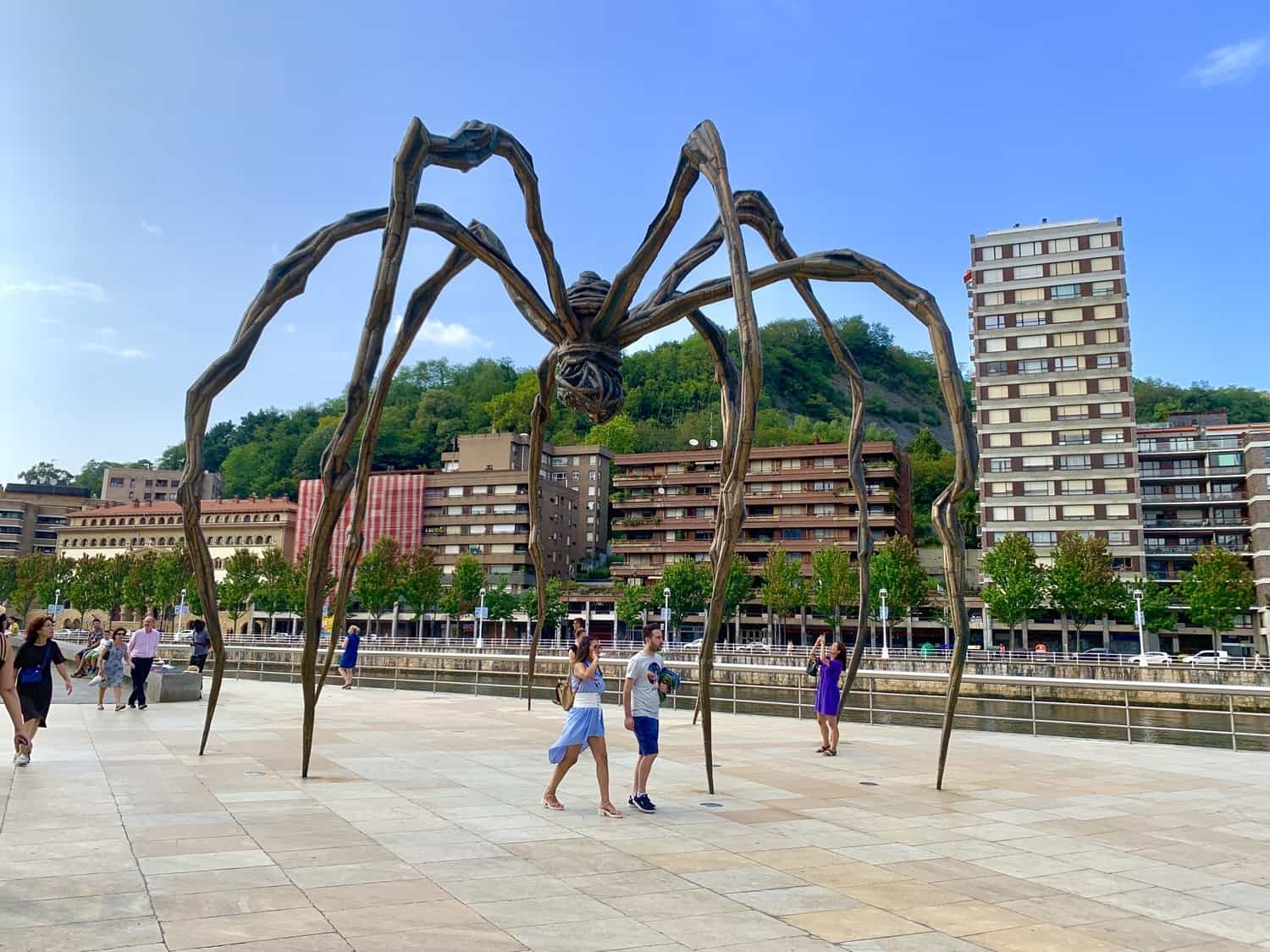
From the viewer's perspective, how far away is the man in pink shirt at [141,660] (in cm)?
1448

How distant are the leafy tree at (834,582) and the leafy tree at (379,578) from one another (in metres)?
31.5

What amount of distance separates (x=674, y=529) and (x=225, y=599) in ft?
120

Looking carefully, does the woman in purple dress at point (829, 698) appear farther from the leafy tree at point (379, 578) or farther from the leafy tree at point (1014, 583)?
the leafy tree at point (379, 578)

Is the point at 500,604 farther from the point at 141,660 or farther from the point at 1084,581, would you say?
the point at 141,660

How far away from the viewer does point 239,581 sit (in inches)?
2830

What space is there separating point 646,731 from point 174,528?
9780 centimetres

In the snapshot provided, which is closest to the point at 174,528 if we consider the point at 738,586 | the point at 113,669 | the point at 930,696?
the point at 738,586

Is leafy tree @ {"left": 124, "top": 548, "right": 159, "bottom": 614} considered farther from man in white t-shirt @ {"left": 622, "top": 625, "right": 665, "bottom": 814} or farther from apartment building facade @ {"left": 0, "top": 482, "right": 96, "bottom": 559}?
man in white t-shirt @ {"left": 622, "top": 625, "right": 665, "bottom": 814}

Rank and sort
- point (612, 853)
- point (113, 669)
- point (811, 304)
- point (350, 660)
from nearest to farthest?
point (612, 853), point (811, 304), point (113, 669), point (350, 660)

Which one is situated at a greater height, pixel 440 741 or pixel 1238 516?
pixel 1238 516

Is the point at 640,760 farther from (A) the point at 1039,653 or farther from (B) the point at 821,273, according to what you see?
(A) the point at 1039,653

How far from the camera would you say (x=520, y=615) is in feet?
259

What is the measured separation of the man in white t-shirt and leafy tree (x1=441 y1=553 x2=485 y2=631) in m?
68.6

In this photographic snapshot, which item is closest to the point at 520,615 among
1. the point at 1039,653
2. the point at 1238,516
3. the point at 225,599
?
the point at 225,599
